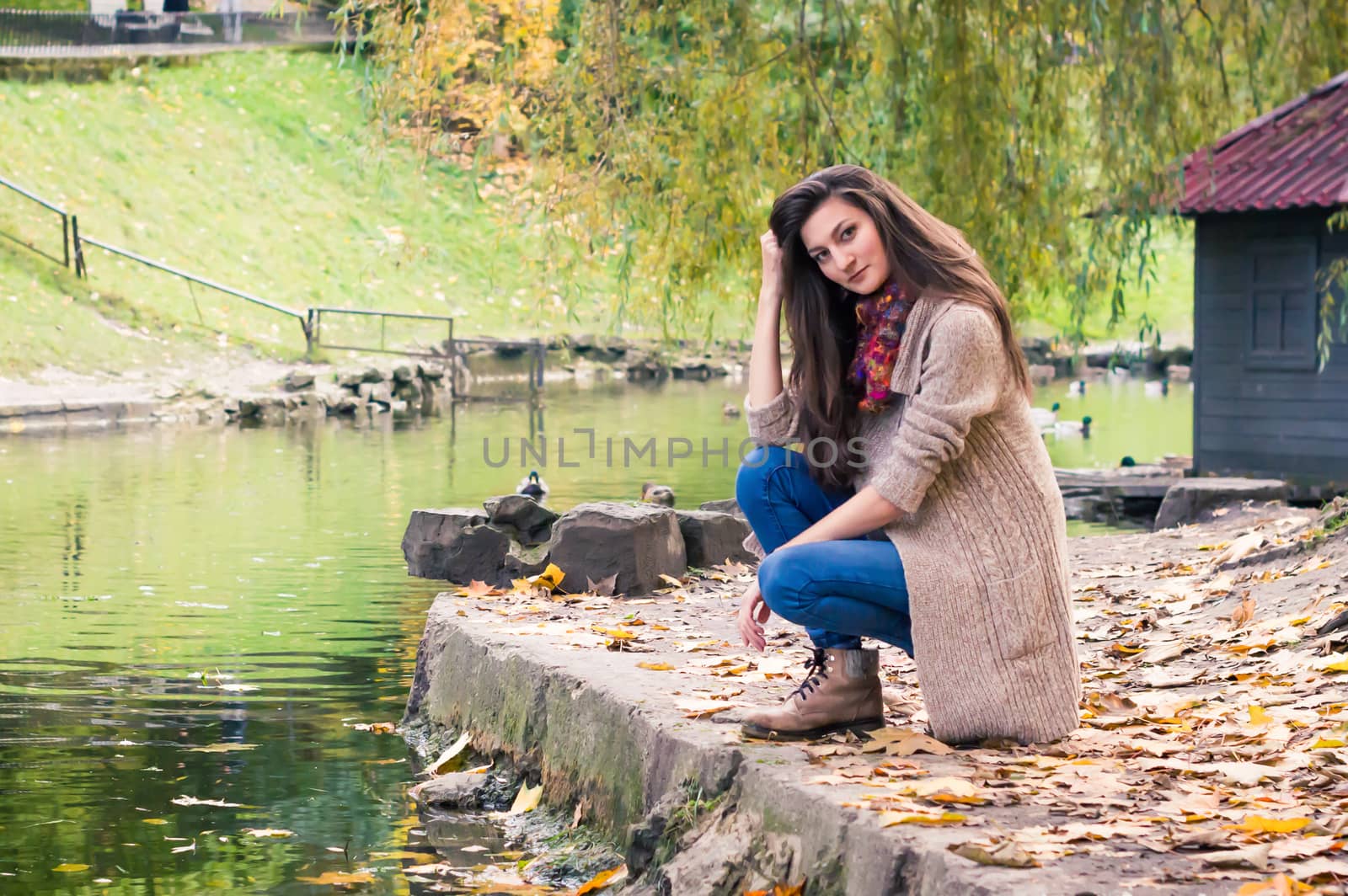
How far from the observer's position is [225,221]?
29.8 meters

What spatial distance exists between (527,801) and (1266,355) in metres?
10.9

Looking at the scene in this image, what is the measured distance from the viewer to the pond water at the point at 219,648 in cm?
508

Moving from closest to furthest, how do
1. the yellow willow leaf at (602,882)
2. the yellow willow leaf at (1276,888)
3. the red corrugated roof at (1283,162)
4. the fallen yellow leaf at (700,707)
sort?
1. the yellow willow leaf at (1276,888)
2. the yellow willow leaf at (602,882)
3. the fallen yellow leaf at (700,707)
4. the red corrugated roof at (1283,162)

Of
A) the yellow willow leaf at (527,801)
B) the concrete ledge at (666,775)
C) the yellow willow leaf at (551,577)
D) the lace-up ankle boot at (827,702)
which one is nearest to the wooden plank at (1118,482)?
the yellow willow leaf at (551,577)

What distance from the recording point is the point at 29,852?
195 inches

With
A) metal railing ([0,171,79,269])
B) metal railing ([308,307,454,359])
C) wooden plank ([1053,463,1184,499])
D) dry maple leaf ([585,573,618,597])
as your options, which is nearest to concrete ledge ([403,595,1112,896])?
dry maple leaf ([585,573,618,597])

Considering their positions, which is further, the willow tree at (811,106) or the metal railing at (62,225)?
the metal railing at (62,225)

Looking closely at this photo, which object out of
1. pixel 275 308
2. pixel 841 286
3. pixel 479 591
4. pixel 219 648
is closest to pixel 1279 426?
pixel 479 591

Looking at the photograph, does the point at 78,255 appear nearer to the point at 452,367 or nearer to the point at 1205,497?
the point at 452,367

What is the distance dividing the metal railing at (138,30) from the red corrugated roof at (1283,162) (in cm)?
2102

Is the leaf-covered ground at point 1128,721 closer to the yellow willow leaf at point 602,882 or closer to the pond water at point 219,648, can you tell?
the yellow willow leaf at point 602,882

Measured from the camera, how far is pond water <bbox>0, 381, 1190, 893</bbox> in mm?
5078

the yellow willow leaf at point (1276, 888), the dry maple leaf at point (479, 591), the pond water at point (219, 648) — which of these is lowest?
the pond water at point (219, 648)

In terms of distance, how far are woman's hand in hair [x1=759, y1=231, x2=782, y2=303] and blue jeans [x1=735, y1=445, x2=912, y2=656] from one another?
40cm
